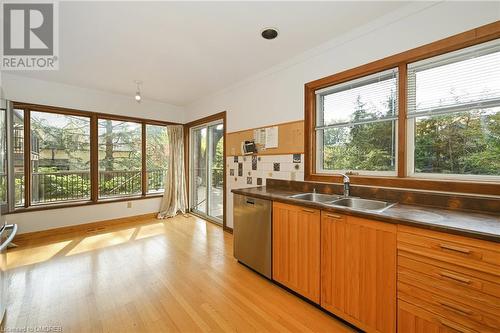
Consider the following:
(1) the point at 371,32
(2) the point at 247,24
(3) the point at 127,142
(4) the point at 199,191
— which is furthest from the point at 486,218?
(3) the point at 127,142

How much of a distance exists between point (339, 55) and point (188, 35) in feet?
5.31

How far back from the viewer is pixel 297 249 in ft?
6.67

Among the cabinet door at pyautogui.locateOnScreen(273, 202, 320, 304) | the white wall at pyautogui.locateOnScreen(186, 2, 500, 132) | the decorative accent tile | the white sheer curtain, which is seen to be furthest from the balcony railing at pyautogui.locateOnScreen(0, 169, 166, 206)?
the cabinet door at pyautogui.locateOnScreen(273, 202, 320, 304)

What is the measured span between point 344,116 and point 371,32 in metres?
0.82

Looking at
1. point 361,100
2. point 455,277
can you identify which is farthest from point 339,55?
point 455,277

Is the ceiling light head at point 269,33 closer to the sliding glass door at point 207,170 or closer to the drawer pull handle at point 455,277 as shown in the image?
the sliding glass door at point 207,170

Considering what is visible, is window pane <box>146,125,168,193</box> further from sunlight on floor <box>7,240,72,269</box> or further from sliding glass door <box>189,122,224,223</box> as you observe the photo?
sunlight on floor <box>7,240,72,269</box>

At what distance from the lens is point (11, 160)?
10.7 feet

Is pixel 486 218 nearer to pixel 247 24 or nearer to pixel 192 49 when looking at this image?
pixel 247 24

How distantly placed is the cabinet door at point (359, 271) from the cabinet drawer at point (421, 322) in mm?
50

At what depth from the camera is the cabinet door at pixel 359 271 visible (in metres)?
1.45

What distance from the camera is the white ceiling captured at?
6.23 ft

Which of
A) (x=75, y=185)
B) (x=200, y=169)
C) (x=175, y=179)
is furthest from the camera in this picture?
(x=200, y=169)

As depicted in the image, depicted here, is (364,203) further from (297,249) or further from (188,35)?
(188,35)
